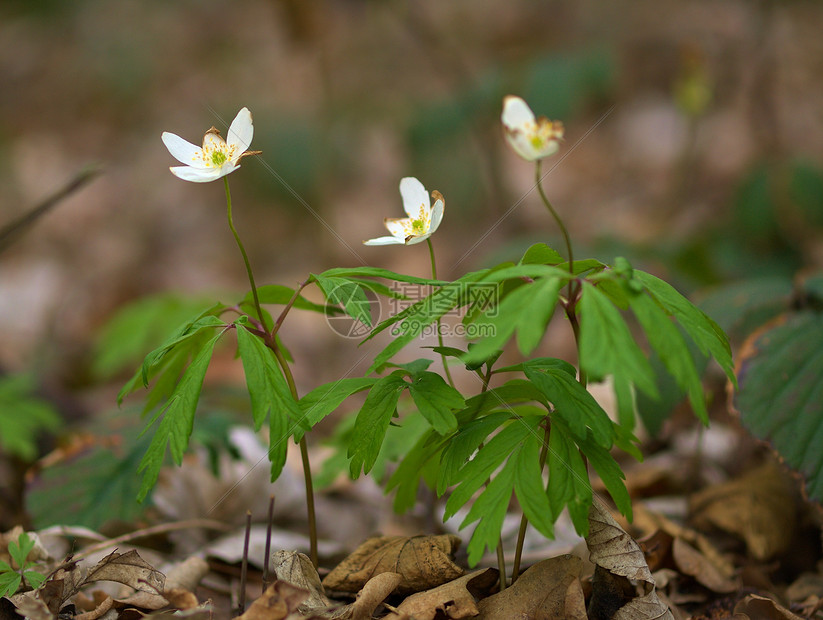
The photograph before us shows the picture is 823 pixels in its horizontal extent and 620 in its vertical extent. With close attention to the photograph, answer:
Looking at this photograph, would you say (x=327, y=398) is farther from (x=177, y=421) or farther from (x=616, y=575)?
(x=616, y=575)

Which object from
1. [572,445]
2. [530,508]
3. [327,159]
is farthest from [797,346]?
[327,159]

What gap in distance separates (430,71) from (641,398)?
6.01 meters

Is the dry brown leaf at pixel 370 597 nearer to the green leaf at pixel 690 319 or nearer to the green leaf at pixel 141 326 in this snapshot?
the green leaf at pixel 690 319

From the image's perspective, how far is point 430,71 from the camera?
7176 mm

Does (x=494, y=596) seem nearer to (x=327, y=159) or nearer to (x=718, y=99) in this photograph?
(x=327, y=159)

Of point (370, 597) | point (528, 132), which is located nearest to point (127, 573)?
point (370, 597)

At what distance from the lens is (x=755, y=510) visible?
1.96 m

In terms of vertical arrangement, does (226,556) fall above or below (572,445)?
below

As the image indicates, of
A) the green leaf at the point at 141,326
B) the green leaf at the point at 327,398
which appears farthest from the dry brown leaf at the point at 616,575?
the green leaf at the point at 141,326

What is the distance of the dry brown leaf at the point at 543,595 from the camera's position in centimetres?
127

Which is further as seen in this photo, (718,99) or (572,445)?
(718,99)

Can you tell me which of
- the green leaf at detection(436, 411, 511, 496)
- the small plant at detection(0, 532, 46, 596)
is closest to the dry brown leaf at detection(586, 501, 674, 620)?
the green leaf at detection(436, 411, 511, 496)

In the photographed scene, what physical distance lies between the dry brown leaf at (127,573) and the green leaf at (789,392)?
1.55 metres

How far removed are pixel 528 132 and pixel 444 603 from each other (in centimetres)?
93
